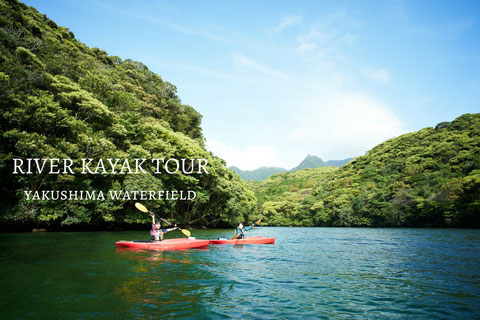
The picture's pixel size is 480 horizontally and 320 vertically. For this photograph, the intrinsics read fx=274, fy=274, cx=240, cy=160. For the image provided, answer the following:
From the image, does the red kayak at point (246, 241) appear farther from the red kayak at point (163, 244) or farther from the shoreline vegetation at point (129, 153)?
the shoreline vegetation at point (129, 153)

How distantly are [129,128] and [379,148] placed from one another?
72507 mm

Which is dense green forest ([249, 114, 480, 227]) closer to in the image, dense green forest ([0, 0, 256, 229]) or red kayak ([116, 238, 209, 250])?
dense green forest ([0, 0, 256, 229])

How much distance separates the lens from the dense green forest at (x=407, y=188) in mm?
A: 36975

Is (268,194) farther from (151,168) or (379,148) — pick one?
(151,168)

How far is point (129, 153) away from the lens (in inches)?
982

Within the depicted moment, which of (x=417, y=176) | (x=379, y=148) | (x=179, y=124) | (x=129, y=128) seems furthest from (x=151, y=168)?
(x=379, y=148)

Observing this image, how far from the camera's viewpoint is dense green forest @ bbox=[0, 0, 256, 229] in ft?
57.8

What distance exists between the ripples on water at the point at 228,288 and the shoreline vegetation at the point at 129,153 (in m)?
9.68

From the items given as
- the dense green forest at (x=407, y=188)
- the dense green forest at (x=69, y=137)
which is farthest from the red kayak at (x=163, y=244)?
the dense green forest at (x=407, y=188)

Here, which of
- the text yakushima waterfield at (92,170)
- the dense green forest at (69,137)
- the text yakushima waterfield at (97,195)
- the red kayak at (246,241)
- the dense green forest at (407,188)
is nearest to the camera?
the red kayak at (246,241)

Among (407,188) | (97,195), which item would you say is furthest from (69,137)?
(407,188)

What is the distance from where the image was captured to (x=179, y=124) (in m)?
44.9

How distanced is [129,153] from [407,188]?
44445mm

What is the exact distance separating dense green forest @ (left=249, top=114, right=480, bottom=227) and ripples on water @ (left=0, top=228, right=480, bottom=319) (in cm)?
3239
